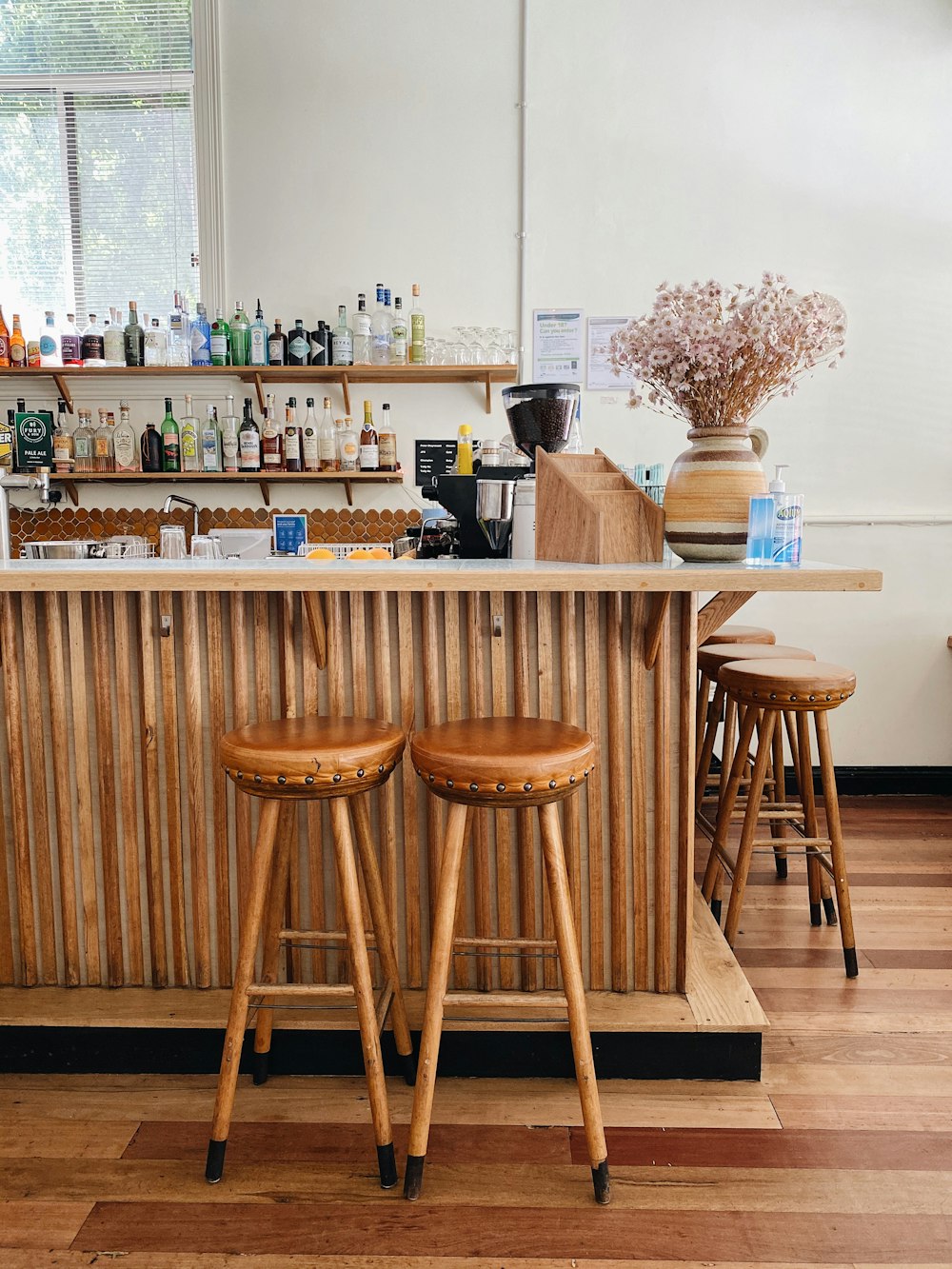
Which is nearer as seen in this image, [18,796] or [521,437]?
[18,796]

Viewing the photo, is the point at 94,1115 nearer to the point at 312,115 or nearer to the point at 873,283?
the point at 312,115

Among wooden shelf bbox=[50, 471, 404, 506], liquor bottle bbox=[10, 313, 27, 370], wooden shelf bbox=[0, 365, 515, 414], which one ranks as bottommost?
wooden shelf bbox=[50, 471, 404, 506]

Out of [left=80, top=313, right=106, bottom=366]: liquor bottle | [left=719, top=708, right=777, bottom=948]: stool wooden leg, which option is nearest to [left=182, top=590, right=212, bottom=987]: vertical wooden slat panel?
[left=719, top=708, right=777, bottom=948]: stool wooden leg

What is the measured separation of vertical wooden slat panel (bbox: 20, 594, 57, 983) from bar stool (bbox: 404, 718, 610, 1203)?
0.95 meters

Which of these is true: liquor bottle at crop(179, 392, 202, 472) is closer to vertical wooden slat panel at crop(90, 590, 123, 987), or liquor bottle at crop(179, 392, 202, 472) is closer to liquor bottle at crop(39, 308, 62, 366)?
liquor bottle at crop(39, 308, 62, 366)

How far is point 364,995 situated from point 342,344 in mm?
2965

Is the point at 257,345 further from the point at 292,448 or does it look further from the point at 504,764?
the point at 504,764

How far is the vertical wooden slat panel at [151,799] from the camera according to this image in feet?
6.63

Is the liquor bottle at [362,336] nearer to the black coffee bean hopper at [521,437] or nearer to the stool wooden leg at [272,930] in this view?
the black coffee bean hopper at [521,437]

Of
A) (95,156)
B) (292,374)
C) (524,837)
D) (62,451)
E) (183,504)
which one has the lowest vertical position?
(524,837)

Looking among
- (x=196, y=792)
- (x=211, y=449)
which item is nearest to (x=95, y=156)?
(x=211, y=449)

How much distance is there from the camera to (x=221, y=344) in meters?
3.92

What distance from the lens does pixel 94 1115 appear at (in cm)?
185

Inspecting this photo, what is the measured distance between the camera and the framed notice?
4.12m
